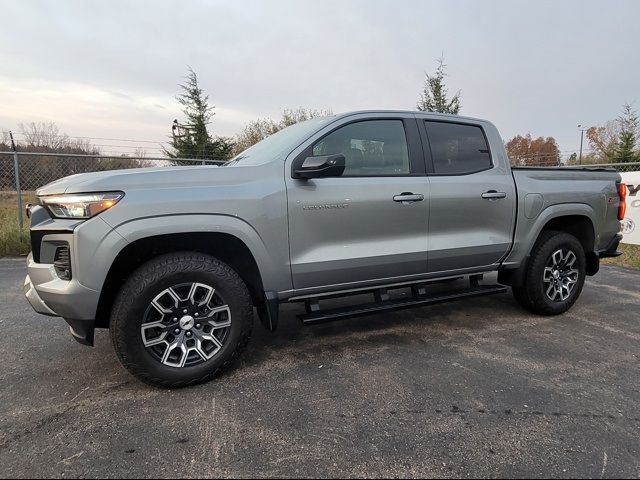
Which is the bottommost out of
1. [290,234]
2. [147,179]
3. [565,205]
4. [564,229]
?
[564,229]

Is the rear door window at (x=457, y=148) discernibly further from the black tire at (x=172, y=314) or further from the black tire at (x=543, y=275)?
the black tire at (x=172, y=314)

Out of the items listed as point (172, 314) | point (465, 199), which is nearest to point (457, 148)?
point (465, 199)

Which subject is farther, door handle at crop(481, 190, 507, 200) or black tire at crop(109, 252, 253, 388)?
door handle at crop(481, 190, 507, 200)

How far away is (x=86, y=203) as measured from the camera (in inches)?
102

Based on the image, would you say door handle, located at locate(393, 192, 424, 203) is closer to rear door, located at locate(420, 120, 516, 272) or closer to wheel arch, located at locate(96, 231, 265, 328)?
rear door, located at locate(420, 120, 516, 272)

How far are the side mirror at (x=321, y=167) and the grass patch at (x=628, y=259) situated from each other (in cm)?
683

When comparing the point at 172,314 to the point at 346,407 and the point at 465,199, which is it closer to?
the point at 346,407

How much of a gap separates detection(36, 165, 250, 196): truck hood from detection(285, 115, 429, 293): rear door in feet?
1.47

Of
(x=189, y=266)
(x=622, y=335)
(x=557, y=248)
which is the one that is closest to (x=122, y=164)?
(x=189, y=266)

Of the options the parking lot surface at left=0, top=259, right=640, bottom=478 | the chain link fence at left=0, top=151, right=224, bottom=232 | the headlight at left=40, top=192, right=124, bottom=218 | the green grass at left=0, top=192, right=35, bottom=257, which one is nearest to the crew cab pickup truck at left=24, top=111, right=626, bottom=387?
the headlight at left=40, top=192, right=124, bottom=218

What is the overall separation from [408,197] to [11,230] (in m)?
7.56

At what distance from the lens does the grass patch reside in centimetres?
750

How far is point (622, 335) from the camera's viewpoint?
400 cm

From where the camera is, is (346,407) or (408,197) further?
(408,197)
